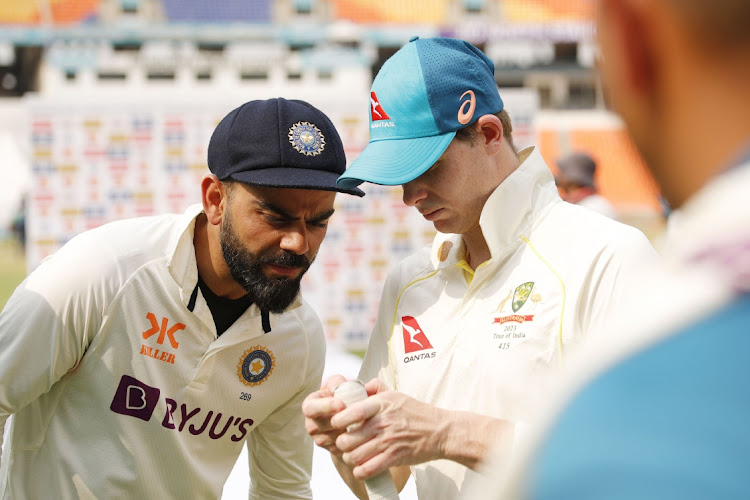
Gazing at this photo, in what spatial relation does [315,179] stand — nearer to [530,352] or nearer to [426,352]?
[426,352]

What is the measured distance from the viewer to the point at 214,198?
2.19 m

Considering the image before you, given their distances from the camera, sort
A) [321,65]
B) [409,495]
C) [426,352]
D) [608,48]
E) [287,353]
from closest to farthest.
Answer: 1. [608,48]
2. [426,352]
3. [287,353]
4. [409,495]
5. [321,65]

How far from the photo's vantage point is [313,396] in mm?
1516

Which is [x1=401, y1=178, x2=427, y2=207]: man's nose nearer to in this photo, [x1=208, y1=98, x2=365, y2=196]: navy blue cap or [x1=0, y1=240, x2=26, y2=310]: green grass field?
[x1=208, y1=98, x2=365, y2=196]: navy blue cap

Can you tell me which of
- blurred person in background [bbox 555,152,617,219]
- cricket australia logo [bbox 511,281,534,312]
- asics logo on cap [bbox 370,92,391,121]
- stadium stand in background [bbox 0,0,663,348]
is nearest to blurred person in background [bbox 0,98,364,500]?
asics logo on cap [bbox 370,92,391,121]

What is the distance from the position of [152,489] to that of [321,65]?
2486 centimetres

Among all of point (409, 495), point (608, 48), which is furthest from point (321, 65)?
point (608, 48)

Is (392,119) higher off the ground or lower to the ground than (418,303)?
higher

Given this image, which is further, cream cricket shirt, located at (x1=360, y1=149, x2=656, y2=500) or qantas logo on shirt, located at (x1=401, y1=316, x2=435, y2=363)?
qantas logo on shirt, located at (x1=401, y1=316, x2=435, y2=363)

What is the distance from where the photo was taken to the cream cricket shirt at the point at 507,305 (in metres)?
1.61

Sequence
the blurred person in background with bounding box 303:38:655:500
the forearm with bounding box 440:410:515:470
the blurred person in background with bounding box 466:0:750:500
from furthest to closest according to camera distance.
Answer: the blurred person in background with bounding box 303:38:655:500 → the forearm with bounding box 440:410:515:470 → the blurred person in background with bounding box 466:0:750:500

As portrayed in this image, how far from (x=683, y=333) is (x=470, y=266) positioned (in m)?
1.45

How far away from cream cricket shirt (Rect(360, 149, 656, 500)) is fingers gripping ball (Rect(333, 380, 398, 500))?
0.95ft

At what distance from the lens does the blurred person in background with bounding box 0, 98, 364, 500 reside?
1.98 m
